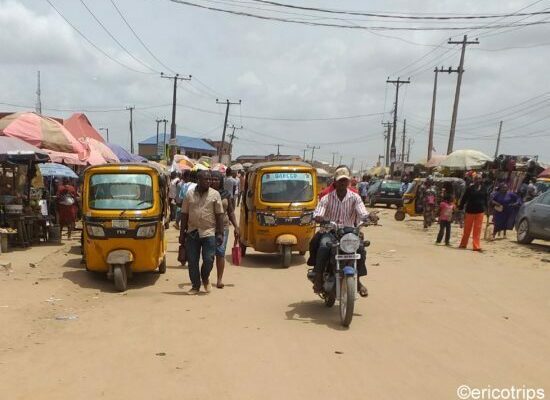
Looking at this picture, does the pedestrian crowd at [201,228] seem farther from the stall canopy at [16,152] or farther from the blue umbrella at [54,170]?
the blue umbrella at [54,170]

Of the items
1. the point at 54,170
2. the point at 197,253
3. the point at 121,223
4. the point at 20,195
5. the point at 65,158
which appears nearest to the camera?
the point at 197,253

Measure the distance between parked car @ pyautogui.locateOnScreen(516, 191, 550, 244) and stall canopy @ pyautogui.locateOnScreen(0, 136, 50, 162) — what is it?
40.1 feet

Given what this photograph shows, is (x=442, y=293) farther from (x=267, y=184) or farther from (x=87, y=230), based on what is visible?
(x=87, y=230)

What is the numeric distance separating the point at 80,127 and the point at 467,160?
16.7 m

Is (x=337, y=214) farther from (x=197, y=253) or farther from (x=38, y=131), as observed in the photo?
(x=38, y=131)

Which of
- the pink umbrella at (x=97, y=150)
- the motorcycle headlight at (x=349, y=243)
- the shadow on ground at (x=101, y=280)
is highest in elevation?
the pink umbrella at (x=97, y=150)

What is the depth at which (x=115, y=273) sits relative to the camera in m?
8.44

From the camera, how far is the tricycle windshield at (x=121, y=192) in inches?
350

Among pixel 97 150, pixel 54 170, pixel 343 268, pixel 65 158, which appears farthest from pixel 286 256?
pixel 97 150

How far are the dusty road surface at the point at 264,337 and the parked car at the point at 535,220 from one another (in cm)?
444

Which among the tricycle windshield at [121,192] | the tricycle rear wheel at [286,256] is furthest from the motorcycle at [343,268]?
the tricycle rear wheel at [286,256]

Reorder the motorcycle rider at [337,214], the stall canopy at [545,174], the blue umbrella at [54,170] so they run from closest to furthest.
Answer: the motorcycle rider at [337,214] → the blue umbrella at [54,170] → the stall canopy at [545,174]

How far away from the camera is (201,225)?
8.27 meters

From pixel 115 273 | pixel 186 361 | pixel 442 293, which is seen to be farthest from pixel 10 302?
pixel 442 293
